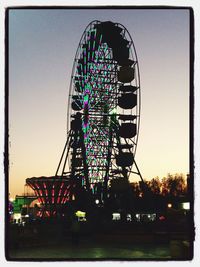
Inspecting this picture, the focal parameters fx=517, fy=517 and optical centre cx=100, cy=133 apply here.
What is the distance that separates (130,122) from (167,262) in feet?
39.2

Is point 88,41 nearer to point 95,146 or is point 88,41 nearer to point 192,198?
point 95,146

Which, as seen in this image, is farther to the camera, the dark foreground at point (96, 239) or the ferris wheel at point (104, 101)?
the ferris wheel at point (104, 101)

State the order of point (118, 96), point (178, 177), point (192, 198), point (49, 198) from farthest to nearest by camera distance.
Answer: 1. point (178, 177)
2. point (49, 198)
3. point (118, 96)
4. point (192, 198)

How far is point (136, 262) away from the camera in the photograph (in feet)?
7.83

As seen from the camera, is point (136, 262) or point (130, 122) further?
point (130, 122)

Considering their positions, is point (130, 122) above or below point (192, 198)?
above

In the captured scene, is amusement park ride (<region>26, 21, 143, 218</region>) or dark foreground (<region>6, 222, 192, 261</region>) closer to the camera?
dark foreground (<region>6, 222, 192, 261</region>)

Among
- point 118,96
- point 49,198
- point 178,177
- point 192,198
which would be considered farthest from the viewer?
point 178,177

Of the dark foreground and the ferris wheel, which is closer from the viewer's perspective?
the dark foreground

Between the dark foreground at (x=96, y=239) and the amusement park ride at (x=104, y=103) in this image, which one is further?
the amusement park ride at (x=104, y=103)
